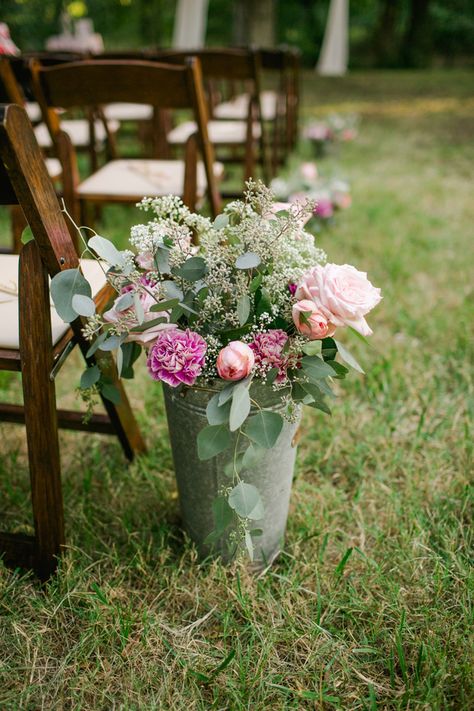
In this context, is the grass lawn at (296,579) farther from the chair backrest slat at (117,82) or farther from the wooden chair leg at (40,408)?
the chair backrest slat at (117,82)

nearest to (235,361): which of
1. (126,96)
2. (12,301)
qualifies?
(12,301)

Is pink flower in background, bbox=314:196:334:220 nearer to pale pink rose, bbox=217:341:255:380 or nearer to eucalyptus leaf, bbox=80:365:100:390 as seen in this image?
eucalyptus leaf, bbox=80:365:100:390

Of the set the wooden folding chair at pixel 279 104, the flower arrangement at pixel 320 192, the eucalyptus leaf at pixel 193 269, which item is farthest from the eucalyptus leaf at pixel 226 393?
the wooden folding chair at pixel 279 104

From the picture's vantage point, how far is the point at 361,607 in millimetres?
1312

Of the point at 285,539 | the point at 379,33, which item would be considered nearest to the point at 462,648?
the point at 285,539

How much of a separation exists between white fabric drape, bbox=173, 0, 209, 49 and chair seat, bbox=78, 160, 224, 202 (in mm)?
5506

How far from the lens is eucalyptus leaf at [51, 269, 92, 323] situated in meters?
1.11

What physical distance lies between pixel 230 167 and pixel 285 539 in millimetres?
4047

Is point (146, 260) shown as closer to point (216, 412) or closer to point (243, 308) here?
point (243, 308)

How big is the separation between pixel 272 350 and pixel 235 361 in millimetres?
103

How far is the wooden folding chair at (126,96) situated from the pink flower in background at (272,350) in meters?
1.25

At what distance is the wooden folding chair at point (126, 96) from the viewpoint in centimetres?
197

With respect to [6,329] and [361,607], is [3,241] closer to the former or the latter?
[6,329]

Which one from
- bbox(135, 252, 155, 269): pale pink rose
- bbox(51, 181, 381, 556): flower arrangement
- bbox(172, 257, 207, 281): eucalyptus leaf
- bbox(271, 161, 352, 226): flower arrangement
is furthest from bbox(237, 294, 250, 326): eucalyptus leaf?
bbox(271, 161, 352, 226): flower arrangement
